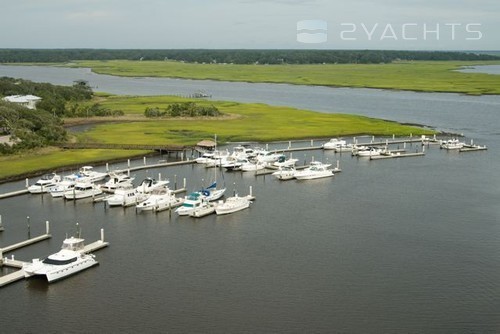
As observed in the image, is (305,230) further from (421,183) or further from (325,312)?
(421,183)

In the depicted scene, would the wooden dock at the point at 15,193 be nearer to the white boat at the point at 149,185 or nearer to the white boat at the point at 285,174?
the white boat at the point at 149,185

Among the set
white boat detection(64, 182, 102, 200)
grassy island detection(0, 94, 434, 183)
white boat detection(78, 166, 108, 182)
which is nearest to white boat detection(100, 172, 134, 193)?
white boat detection(64, 182, 102, 200)

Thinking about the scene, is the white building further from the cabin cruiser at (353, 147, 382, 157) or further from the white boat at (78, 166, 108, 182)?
the cabin cruiser at (353, 147, 382, 157)

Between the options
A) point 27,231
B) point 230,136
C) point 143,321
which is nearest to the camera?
point 143,321

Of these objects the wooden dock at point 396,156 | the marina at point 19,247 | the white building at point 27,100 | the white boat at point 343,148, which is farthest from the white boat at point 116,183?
the white building at point 27,100

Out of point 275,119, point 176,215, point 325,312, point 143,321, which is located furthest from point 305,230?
point 275,119
